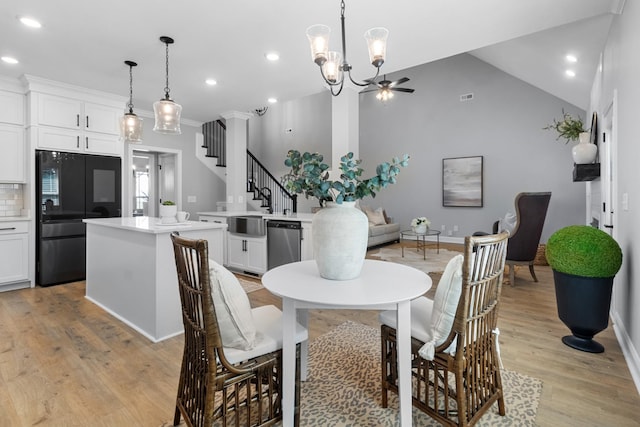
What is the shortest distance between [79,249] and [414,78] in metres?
7.77

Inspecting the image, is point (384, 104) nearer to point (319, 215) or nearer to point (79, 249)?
point (79, 249)

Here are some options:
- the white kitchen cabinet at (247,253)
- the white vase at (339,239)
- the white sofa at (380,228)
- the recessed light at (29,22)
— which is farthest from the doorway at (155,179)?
the white vase at (339,239)

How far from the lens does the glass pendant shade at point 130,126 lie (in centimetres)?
362

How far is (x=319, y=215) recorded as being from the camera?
1645mm

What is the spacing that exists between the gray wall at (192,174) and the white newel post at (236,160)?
0.98m

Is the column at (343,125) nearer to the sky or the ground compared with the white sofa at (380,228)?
nearer to the sky

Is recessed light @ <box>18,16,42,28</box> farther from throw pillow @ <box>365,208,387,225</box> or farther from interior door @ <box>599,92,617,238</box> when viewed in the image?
throw pillow @ <box>365,208,387,225</box>

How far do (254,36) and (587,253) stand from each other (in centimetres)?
330

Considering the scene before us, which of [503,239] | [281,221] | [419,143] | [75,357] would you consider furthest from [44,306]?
[419,143]

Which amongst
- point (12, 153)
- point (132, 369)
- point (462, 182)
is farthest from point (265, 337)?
point (462, 182)

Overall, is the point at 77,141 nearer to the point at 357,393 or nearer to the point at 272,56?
the point at 272,56

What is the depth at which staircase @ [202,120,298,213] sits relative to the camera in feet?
23.5

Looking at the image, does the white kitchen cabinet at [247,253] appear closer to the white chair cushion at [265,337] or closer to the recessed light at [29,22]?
the white chair cushion at [265,337]

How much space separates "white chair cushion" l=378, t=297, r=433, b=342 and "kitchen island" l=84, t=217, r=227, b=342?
1.85 m
